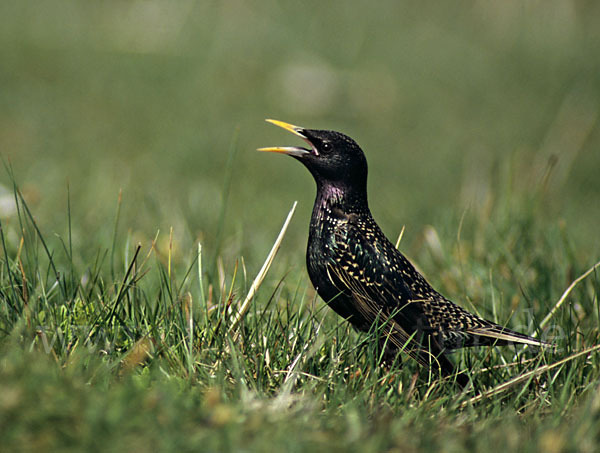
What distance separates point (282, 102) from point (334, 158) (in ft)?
26.8

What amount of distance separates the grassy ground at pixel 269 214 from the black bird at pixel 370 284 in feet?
0.47

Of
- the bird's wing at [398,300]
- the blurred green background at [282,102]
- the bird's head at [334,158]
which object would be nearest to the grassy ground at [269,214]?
the blurred green background at [282,102]

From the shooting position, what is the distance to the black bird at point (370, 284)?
334cm

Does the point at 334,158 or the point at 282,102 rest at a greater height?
the point at 334,158

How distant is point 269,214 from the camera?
7215 mm

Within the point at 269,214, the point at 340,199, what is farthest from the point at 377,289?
the point at 269,214

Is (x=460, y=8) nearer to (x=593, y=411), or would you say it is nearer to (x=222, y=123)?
(x=222, y=123)

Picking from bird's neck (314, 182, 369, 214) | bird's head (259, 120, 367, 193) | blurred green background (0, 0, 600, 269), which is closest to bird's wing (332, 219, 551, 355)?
bird's neck (314, 182, 369, 214)

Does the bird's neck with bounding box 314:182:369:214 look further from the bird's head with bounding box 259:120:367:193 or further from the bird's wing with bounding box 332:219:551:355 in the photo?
the bird's wing with bounding box 332:219:551:355

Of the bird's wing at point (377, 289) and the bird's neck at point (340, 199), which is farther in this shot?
the bird's neck at point (340, 199)

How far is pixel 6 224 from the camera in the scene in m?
4.71

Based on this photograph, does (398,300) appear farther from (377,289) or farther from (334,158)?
(334,158)

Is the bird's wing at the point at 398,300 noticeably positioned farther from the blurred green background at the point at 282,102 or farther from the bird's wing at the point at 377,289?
the blurred green background at the point at 282,102

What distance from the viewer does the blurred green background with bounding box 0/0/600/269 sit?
7.29 metres
